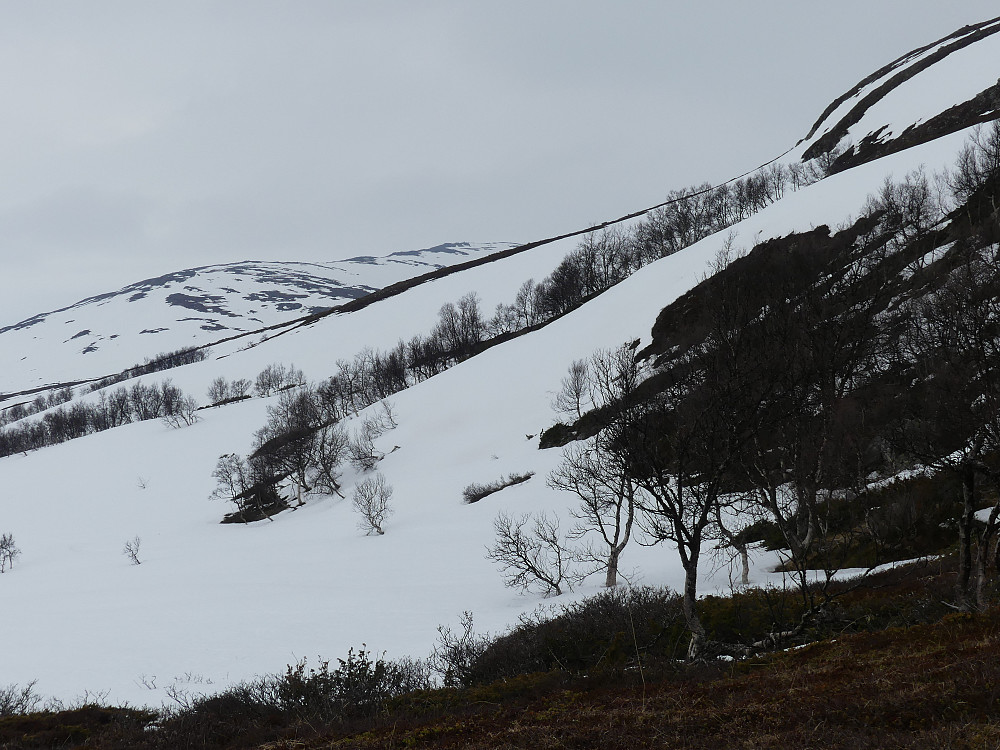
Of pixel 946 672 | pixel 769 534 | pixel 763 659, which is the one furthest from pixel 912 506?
pixel 946 672

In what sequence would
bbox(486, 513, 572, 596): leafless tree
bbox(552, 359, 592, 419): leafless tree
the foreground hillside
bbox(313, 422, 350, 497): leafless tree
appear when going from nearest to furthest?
the foreground hillside → bbox(486, 513, 572, 596): leafless tree → bbox(552, 359, 592, 419): leafless tree → bbox(313, 422, 350, 497): leafless tree

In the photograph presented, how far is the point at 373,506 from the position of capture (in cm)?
4628

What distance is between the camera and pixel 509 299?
104875 millimetres

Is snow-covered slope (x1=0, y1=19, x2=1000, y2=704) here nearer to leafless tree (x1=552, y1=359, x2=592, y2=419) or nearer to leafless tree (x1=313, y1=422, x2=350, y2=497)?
leafless tree (x1=313, y1=422, x2=350, y2=497)

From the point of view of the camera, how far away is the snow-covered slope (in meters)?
24.5

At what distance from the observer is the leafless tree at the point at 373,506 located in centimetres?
4410

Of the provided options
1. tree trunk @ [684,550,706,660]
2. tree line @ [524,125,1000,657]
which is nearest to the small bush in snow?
tree trunk @ [684,550,706,660]

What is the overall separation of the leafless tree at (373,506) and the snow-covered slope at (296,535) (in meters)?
0.91

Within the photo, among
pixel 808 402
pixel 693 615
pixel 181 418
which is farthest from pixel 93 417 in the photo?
pixel 693 615

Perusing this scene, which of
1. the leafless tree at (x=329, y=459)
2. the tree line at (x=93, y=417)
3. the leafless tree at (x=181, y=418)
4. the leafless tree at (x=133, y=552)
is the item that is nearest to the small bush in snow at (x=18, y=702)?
the leafless tree at (x=133, y=552)

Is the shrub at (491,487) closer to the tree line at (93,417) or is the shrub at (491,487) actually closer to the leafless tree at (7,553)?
the leafless tree at (7,553)

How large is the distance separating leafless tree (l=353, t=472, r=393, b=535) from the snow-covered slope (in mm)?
912

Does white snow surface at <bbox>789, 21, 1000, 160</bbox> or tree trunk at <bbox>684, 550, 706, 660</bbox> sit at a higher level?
white snow surface at <bbox>789, 21, 1000, 160</bbox>

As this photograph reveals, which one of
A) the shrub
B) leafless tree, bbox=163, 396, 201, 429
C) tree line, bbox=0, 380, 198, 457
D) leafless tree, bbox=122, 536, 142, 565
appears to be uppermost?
tree line, bbox=0, 380, 198, 457
